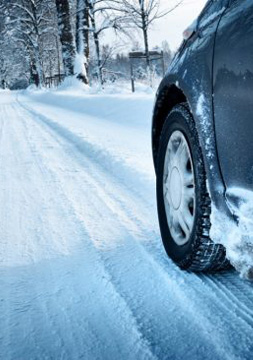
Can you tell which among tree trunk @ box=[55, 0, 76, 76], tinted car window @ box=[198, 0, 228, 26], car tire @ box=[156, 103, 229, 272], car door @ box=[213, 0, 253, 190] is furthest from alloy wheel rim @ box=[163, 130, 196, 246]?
tree trunk @ box=[55, 0, 76, 76]

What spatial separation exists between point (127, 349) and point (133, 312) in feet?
0.80

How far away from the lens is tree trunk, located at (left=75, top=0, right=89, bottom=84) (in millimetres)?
17703

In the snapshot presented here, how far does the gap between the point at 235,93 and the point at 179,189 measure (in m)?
0.72

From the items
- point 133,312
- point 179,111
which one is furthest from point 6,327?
point 179,111

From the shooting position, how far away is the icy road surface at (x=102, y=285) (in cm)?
158

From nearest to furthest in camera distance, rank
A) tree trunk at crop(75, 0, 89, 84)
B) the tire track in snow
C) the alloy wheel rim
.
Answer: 1. the tire track in snow
2. the alloy wheel rim
3. tree trunk at crop(75, 0, 89, 84)

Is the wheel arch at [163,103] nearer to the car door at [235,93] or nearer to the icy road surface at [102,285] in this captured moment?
the car door at [235,93]

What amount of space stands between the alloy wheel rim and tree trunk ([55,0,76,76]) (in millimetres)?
16327

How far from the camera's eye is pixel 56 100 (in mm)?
16891

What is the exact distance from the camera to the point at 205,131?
164cm

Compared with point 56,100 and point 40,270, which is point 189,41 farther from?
point 56,100

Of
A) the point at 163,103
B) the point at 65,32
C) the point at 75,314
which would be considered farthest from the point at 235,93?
the point at 65,32

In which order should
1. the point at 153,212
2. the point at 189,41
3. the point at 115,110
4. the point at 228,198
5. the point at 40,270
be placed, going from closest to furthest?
the point at 228,198
the point at 189,41
the point at 40,270
the point at 153,212
the point at 115,110

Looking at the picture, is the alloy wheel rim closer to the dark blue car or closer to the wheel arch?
the dark blue car
